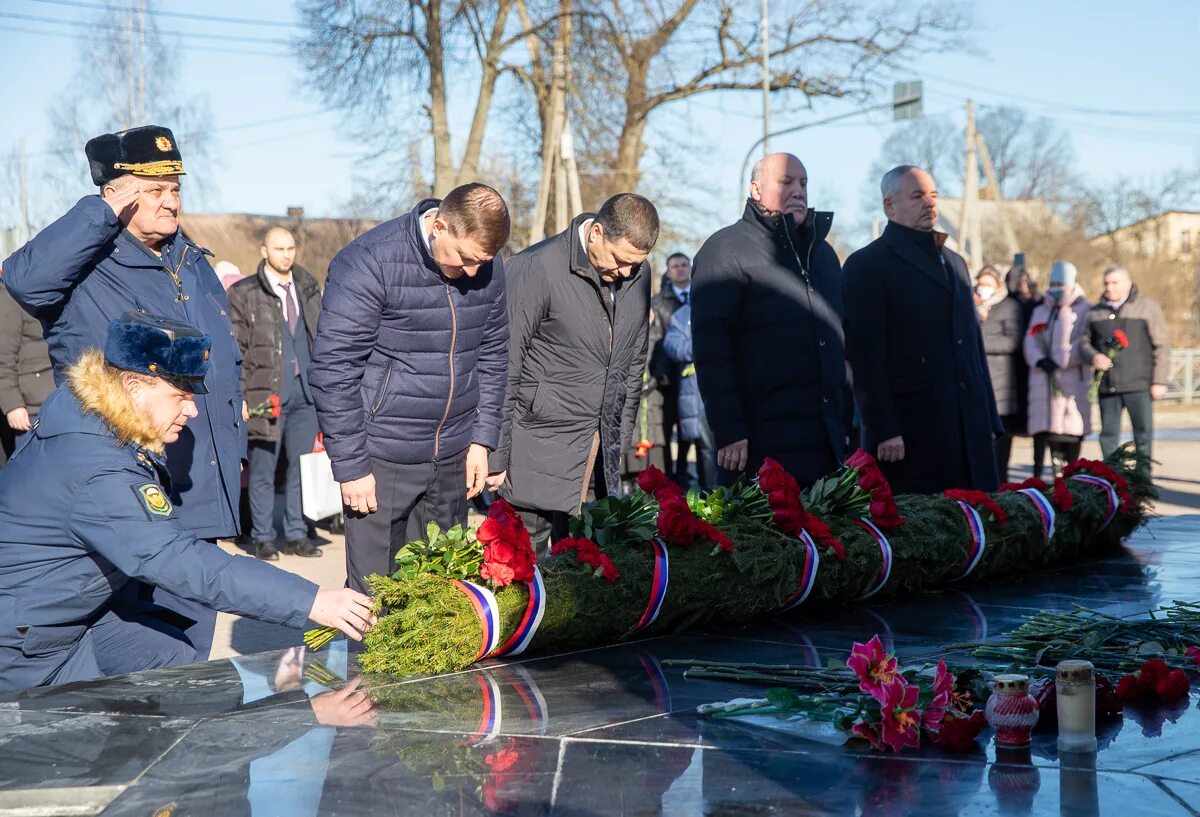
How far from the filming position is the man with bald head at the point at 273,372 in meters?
8.90

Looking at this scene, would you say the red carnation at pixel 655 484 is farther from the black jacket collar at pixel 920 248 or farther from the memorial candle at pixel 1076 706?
the black jacket collar at pixel 920 248

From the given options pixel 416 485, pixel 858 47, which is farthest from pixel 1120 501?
pixel 858 47

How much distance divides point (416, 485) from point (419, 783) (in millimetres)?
1997

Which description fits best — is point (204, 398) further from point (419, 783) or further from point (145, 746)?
point (419, 783)

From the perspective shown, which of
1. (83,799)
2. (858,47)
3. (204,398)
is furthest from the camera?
(858,47)

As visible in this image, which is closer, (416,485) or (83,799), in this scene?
(83,799)

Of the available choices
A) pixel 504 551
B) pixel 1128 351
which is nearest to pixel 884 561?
pixel 504 551

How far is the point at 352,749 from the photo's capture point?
3158 mm

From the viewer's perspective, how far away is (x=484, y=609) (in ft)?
12.8

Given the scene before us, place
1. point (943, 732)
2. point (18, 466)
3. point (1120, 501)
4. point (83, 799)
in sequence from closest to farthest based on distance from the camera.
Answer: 1. point (83, 799)
2. point (943, 732)
3. point (18, 466)
4. point (1120, 501)

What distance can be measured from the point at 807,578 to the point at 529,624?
1.12 m

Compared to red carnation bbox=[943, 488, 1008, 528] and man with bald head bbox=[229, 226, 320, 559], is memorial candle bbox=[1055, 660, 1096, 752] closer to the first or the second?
red carnation bbox=[943, 488, 1008, 528]

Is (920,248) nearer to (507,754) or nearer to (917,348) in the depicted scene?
(917,348)

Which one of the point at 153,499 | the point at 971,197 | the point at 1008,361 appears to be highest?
the point at 971,197
